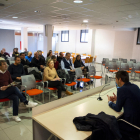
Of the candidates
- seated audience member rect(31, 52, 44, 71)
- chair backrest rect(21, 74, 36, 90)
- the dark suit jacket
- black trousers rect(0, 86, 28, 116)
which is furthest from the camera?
seated audience member rect(31, 52, 44, 71)

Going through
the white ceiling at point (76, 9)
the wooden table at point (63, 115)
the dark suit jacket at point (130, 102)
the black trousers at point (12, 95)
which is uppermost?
the white ceiling at point (76, 9)

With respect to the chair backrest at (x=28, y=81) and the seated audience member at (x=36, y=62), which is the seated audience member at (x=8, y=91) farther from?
the seated audience member at (x=36, y=62)

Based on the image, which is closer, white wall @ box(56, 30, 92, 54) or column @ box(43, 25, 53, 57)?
column @ box(43, 25, 53, 57)

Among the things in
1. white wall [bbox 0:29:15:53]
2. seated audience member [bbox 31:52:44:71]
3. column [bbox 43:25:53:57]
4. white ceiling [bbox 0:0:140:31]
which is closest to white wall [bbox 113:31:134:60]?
white ceiling [bbox 0:0:140:31]

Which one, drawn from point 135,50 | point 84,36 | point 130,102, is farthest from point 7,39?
point 130,102

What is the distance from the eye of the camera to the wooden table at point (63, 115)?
1619 millimetres

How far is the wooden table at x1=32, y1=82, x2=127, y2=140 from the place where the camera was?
63.7 inches

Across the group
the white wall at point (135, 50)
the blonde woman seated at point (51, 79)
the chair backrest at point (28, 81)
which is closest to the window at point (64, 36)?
the white wall at point (135, 50)

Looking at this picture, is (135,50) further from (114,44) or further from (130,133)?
(130,133)

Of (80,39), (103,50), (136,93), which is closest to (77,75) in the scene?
(136,93)

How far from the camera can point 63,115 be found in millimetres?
1987

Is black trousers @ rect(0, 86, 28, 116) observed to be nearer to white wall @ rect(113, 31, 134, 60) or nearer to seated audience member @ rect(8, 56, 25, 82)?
seated audience member @ rect(8, 56, 25, 82)

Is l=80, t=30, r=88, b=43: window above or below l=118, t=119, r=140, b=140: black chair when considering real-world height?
above

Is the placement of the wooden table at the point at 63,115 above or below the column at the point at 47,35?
below
